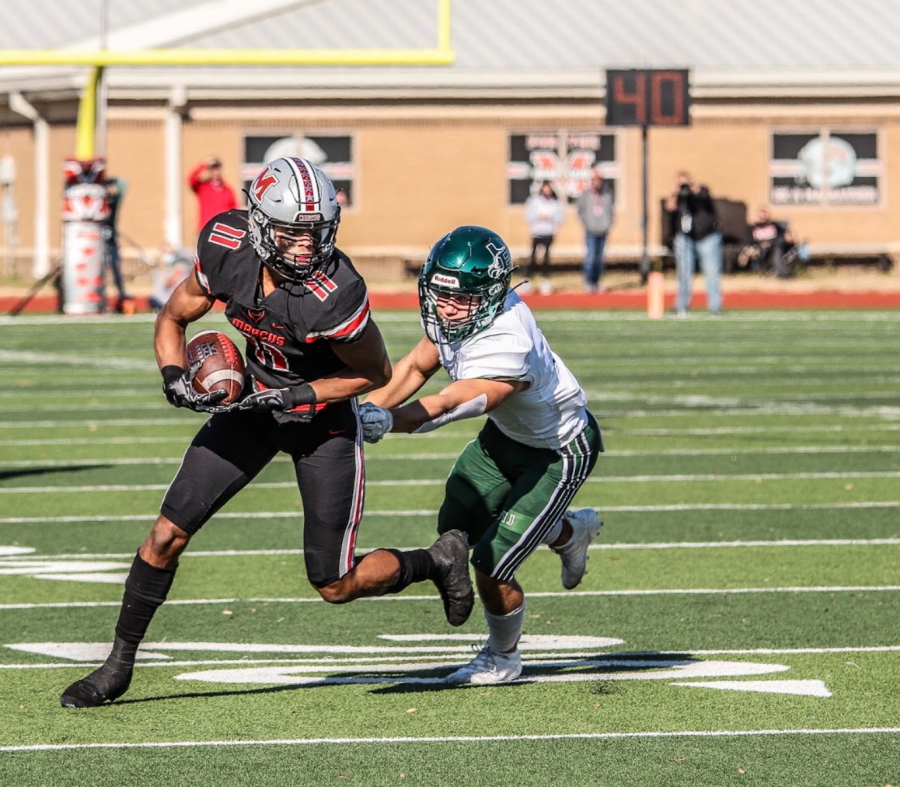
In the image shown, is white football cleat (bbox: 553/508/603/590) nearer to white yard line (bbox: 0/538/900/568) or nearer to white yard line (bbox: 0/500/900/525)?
white yard line (bbox: 0/538/900/568)

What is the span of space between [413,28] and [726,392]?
19950mm

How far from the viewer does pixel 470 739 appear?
5625mm

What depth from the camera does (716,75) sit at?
108 ft

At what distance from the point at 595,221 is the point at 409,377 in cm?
2226

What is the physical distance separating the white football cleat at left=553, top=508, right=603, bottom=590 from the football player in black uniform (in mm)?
739

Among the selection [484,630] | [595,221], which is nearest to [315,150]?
[595,221]

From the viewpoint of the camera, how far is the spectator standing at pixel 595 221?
2836 centimetres

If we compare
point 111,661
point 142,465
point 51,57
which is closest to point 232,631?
point 111,661

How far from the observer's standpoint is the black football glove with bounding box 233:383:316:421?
577 cm

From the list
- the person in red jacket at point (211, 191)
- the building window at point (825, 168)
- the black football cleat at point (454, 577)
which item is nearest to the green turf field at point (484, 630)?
the black football cleat at point (454, 577)

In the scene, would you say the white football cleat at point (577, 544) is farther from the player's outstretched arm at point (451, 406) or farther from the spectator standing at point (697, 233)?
the spectator standing at point (697, 233)

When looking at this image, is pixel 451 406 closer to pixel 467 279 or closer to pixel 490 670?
pixel 467 279

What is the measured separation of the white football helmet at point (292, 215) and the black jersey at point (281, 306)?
Result: 0.08m

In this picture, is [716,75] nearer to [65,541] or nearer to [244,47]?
[244,47]
